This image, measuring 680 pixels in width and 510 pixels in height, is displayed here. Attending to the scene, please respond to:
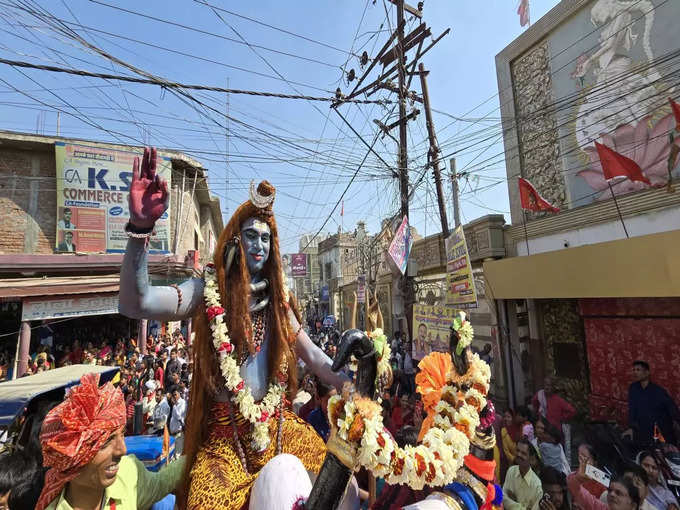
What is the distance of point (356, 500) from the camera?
4.56 ft

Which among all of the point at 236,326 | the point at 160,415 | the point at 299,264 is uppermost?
the point at 299,264

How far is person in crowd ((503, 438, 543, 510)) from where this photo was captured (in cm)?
335

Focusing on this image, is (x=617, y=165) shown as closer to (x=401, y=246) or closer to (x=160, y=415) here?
(x=401, y=246)

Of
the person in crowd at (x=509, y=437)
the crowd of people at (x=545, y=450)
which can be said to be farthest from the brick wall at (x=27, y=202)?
the person in crowd at (x=509, y=437)

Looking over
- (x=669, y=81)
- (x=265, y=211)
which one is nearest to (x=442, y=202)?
(x=669, y=81)

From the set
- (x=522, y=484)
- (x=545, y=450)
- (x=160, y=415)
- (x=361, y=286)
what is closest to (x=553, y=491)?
(x=522, y=484)

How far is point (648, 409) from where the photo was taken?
478cm

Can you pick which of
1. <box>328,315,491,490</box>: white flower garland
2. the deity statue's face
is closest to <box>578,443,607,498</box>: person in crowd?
<box>328,315,491,490</box>: white flower garland

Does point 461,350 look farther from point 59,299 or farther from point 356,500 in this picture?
point 59,299

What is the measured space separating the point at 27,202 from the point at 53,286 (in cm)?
440

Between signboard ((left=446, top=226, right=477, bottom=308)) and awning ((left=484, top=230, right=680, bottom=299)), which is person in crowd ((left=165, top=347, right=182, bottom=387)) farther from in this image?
awning ((left=484, top=230, right=680, bottom=299))

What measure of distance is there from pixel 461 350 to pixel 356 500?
0.73m

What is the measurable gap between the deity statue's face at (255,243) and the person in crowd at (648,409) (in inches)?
206

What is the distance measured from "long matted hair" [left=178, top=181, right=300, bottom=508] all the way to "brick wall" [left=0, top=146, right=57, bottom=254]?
1232 centimetres
